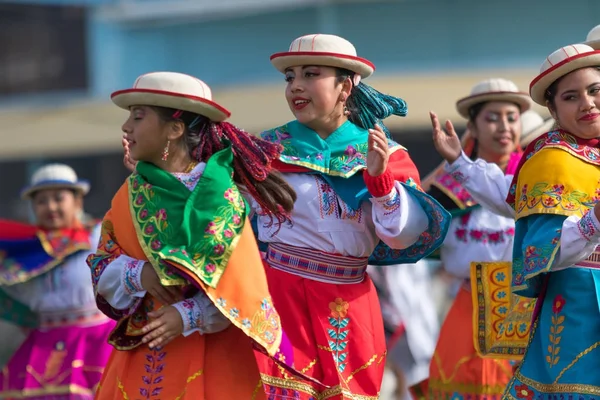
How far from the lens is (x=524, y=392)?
17.4ft

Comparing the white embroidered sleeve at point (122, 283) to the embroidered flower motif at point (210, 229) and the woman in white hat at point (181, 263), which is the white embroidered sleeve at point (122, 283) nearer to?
the woman in white hat at point (181, 263)

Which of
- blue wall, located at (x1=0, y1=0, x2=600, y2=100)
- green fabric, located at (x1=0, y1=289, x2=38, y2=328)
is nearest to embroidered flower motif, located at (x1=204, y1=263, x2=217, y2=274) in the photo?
green fabric, located at (x1=0, y1=289, x2=38, y2=328)

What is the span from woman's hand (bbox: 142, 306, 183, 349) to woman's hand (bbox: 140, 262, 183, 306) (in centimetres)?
6

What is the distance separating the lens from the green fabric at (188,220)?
500cm

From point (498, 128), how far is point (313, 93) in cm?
196

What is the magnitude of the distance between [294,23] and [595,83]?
14.6 metres

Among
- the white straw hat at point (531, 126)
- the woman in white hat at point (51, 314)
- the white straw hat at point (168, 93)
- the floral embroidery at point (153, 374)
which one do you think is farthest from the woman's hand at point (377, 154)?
the woman in white hat at point (51, 314)

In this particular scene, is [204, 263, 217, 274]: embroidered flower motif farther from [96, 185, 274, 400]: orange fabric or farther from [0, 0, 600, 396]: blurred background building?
[0, 0, 600, 396]: blurred background building

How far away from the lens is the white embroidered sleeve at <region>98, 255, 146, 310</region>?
16.5 ft

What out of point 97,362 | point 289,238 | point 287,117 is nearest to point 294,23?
point 287,117

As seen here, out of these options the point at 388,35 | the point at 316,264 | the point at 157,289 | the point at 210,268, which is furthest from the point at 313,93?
the point at 388,35

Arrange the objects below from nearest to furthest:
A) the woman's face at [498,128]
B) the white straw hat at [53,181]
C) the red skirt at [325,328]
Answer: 1. the red skirt at [325,328]
2. the woman's face at [498,128]
3. the white straw hat at [53,181]

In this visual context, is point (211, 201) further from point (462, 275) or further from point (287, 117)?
point (287, 117)

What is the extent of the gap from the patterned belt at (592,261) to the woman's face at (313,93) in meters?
1.34
